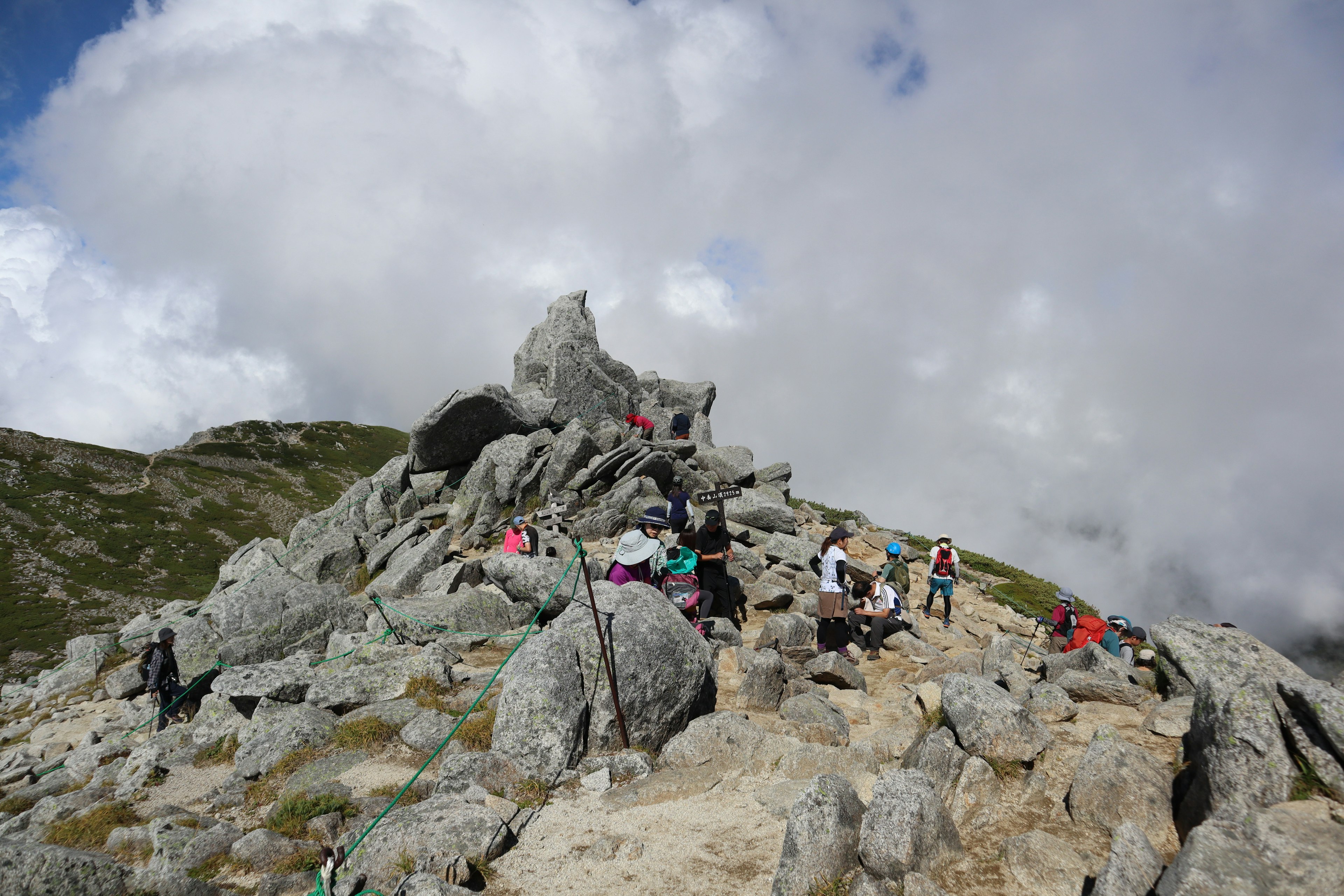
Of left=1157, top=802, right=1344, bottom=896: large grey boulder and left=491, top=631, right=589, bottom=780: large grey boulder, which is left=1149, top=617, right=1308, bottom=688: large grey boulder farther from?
left=491, top=631, right=589, bottom=780: large grey boulder

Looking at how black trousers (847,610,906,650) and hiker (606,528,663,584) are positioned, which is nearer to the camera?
hiker (606,528,663,584)

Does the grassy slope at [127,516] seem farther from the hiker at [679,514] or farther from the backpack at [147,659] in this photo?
the hiker at [679,514]

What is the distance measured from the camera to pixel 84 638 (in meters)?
29.1

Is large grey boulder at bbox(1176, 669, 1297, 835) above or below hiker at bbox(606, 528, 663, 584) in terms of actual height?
below

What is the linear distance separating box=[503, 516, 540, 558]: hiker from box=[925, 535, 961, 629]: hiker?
13590 mm

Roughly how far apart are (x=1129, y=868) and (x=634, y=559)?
36.4 ft

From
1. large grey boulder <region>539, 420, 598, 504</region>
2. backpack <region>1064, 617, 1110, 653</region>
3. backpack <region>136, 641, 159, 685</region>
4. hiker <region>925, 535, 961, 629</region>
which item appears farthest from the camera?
large grey boulder <region>539, 420, 598, 504</region>

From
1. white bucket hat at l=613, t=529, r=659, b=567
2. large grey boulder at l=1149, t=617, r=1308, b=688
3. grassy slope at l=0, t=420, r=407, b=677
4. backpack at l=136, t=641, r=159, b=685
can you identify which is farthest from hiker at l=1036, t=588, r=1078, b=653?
grassy slope at l=0, t=420, r=407, b=677

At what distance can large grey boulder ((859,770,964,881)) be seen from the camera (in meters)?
6.72

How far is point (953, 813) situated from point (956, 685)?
1845mm

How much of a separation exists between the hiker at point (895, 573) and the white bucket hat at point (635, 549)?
8.04m

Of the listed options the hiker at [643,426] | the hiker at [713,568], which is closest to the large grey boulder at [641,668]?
the hiker at [713,568]

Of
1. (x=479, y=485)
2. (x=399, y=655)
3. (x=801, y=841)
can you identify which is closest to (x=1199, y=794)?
(x=801, y=841)

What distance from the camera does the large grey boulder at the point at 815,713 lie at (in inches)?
460
